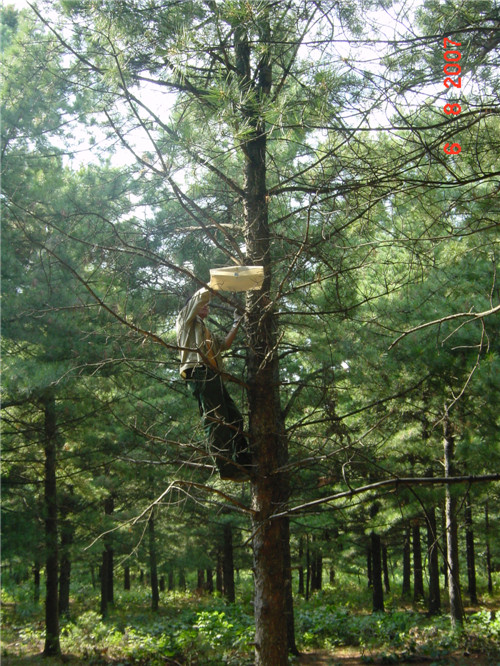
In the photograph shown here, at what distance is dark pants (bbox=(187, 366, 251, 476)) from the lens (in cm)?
431

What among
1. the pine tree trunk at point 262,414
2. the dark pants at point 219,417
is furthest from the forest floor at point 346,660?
the dark pants at point 219,417

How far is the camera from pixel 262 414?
15.5 ft

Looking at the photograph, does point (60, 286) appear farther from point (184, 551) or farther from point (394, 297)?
point (184, 551)

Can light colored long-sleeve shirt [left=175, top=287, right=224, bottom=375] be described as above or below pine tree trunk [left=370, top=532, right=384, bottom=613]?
above

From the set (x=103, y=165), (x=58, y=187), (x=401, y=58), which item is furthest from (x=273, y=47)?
(x=103, y=165)

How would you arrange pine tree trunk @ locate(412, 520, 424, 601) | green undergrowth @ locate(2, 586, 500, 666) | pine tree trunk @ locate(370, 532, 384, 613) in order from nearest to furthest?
green undergrowth @ locate(2, 586, 500, 666) < pine tree trunk @ locate(370, 532, 384, 613) < pine tree trunk @ locate(412, 520, 424, 601)

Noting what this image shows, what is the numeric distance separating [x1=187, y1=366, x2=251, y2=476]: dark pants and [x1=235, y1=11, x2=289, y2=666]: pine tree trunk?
5.5 inches

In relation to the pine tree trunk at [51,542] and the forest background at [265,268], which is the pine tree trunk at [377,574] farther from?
the pine tree trunk at [51,542]

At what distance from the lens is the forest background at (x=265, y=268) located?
4262mm

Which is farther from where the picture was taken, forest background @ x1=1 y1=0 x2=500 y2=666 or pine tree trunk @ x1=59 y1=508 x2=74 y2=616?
pine tree trunk @ x1=59 y1=508 x2=74 y2=616

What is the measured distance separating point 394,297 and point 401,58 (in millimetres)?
4662
